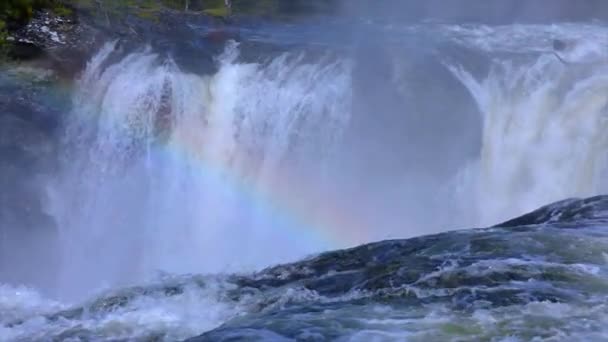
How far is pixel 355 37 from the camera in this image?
1722 centimetres

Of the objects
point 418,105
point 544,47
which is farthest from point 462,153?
point 544,47

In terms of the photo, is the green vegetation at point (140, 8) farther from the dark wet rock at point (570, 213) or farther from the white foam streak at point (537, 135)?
the dark wet rock at point (570, 213)

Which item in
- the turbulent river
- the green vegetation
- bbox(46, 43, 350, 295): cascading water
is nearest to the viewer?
the turbulent river

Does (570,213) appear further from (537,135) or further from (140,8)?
(140,8)

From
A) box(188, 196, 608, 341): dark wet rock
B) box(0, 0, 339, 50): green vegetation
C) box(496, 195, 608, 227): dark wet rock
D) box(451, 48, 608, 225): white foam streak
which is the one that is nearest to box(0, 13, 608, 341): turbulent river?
box(451, 48, 608, 225): white foam streak

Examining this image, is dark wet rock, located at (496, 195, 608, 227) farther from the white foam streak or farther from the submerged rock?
the white foam streak

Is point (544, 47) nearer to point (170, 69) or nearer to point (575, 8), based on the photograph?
point (575, 8)

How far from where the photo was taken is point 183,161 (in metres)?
15.1

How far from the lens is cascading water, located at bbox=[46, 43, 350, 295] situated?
1491cm

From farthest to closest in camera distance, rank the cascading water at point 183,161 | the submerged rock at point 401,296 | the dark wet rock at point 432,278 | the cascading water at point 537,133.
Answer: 1. the cascading water at point 183,161
2. the cascading water at point 537,133
3. the dark wet rock at point 432,278
4. the submerged rock at point 401,296

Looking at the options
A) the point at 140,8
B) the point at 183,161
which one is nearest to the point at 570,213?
the point at 183,161

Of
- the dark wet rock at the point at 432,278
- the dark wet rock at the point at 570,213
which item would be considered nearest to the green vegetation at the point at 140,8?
the dark wet rock at the point at 432,278

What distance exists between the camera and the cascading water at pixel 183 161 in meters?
14.9

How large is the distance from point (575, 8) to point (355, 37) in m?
6.77
